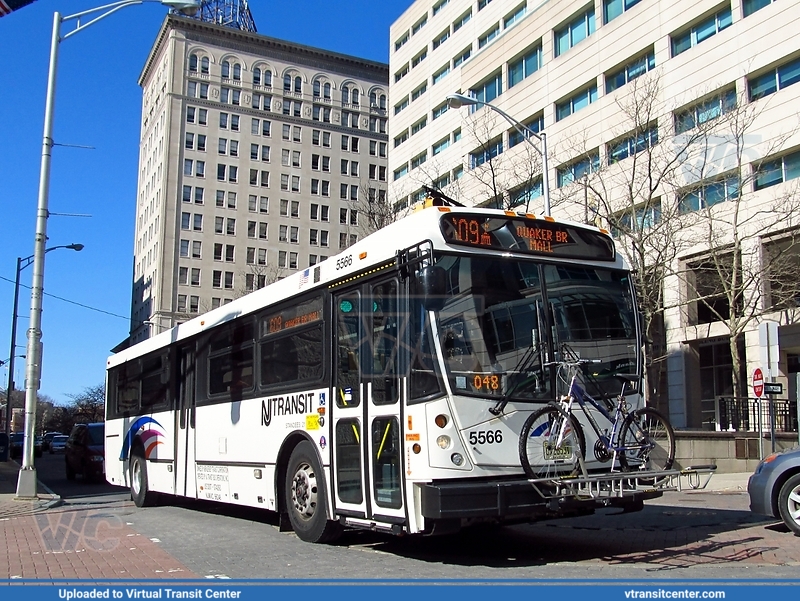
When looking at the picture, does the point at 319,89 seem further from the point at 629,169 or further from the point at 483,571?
the point at 483,571

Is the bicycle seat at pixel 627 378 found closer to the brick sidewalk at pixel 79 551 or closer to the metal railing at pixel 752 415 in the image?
the brick sidewalk at pixel 79 551

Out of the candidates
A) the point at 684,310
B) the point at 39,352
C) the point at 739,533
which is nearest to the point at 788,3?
the point at 684,310

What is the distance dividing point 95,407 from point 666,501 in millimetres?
94559

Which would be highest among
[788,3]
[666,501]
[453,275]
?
[788,3]

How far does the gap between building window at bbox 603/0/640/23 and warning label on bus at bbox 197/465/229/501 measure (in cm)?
3084

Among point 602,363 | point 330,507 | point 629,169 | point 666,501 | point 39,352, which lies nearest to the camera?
point 602,363

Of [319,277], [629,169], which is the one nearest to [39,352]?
[319,277]

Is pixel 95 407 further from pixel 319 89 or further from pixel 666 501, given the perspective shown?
pixel 666 501

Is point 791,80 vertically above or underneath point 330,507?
above

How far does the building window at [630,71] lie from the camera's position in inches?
1376

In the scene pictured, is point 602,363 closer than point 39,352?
Yes

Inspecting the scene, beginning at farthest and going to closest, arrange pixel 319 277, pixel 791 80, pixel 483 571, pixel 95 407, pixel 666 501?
pixel 95 407
pixel 791 80
pixel 666 501
pixel 319 277
pixel 483 571

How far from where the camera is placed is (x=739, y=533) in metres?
10.2

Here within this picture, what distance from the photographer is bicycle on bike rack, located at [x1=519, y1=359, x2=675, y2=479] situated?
771 cm
